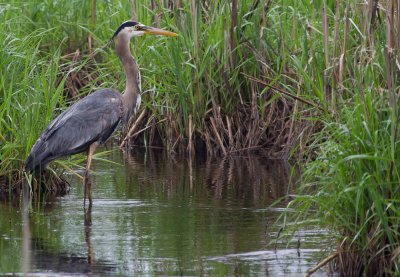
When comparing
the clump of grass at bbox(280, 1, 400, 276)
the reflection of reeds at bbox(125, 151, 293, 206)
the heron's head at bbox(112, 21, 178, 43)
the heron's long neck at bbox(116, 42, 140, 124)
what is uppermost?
the heron's head at bbox(112, 21, 178, 43)

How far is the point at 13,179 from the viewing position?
8.49 meters

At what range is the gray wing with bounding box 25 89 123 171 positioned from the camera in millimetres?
8203

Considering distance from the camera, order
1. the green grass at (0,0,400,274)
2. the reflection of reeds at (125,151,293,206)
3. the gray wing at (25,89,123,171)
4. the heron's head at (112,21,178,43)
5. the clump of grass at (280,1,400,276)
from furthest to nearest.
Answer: the heron's head at (112,21,178,43) < the reflection of reeds at (125,151,293,206) < the green grass at (0,0,400,274) < the gray wing at (25,89,123,171) < the clump of grass at (280,1,400,276)

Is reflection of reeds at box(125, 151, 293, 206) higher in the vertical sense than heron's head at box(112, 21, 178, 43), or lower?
lower

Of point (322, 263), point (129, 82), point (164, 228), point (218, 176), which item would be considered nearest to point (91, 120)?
point (129, 82)

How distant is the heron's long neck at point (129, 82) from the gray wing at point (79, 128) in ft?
0.64

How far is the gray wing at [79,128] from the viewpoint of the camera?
8203 millimetres

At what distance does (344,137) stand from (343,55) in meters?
1.80

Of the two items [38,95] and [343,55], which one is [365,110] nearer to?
[343,55]

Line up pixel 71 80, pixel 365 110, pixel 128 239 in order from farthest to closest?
pixel 71 80 < pixel 128 239 < pixel 365 110

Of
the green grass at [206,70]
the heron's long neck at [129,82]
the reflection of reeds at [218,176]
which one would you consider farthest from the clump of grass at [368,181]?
the heron's long neck at [129,82]

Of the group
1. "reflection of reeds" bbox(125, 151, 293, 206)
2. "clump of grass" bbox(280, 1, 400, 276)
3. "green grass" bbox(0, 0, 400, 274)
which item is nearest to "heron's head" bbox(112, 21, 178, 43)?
"green grass" bbox(0, 0, 400, 274)

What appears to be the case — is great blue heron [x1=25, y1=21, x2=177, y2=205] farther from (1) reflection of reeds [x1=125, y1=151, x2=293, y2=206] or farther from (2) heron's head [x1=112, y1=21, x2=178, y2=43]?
(1) reflection of reeds [x1=125, y1=151, x2=293, y2=206]

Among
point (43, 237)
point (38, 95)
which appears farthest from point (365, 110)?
point (38, 95)
